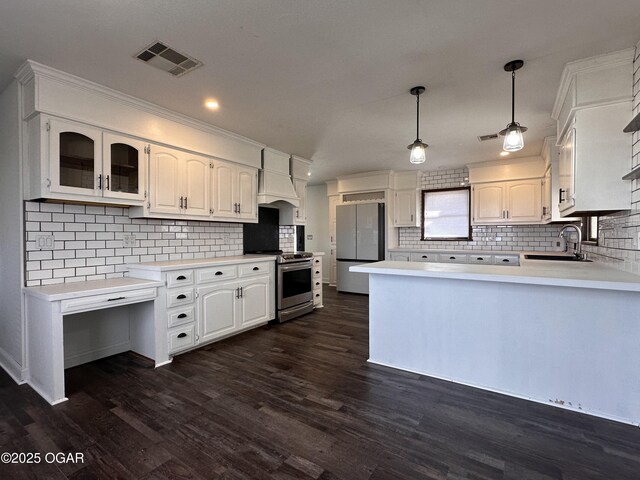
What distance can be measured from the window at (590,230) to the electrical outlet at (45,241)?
16.7 ft

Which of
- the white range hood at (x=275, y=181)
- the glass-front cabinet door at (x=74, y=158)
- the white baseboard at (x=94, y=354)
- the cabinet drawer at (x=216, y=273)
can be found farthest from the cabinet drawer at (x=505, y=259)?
the glass-front cabinet door at (x=74, y=158)

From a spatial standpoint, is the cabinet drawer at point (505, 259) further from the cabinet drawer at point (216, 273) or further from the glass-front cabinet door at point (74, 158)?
the glass-front cabinet door at point (74, 158)

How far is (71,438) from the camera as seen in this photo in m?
1.85

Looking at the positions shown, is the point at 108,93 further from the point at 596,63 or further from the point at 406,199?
the point at 406,199

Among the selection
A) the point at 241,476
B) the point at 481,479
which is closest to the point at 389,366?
the point at 481,479

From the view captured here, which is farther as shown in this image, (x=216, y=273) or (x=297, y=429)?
(x=216, y=273)

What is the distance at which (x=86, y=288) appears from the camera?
245cm

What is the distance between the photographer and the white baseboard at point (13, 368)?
8.30 feet

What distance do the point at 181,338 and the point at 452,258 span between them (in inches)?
173

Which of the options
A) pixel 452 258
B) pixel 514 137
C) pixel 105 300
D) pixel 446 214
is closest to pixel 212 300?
pixel 105 300

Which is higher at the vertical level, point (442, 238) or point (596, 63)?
point (596, 63)

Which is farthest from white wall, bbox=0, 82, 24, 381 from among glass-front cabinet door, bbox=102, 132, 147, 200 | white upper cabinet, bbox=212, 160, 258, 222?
white upper cabinet, bbox=212, 160, 258, 222

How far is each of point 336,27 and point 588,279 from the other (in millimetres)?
2198

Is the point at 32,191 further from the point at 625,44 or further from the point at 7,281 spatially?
the point at 625,44
